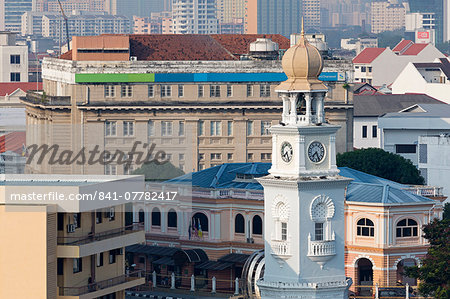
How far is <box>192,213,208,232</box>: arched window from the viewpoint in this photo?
137m

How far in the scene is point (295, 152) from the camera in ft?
339

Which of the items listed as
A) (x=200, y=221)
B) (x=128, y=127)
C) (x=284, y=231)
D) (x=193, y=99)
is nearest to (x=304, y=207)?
(x=284, y=231)

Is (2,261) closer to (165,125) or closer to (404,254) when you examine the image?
(404,254)

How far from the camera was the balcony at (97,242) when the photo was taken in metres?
95.7

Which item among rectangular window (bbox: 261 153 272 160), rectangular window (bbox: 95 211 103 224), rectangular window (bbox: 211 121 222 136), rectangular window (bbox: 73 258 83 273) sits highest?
rectangular window (bbox: 211 121 222 136)

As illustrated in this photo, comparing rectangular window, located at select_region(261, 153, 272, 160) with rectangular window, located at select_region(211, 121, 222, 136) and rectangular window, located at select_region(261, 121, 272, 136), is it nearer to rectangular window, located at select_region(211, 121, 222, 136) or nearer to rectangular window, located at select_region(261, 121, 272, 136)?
rectangular window, located at select_region(261, 121, 272, 136)

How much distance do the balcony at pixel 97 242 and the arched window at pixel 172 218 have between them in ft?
109

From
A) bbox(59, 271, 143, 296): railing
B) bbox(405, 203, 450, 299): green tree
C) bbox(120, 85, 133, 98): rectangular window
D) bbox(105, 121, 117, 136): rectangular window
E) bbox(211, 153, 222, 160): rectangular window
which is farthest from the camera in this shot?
bbox(211, 153, 222, 160): rectangular window

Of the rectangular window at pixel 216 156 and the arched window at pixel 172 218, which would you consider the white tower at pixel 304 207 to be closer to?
the arched window at pixel 172 218

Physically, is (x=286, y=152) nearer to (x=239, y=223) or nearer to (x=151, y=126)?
(x=239, y=223)

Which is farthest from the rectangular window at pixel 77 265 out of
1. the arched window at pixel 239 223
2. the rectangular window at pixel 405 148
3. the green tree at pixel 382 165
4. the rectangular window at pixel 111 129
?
the rectangular window at pixel 405 148

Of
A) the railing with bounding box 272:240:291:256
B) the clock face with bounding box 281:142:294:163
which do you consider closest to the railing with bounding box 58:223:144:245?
the railing with bounding box 272:240:291:256

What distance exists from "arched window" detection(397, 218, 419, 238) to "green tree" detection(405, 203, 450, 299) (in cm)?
1049

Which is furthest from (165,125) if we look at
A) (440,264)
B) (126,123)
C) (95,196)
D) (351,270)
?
(95,196)
